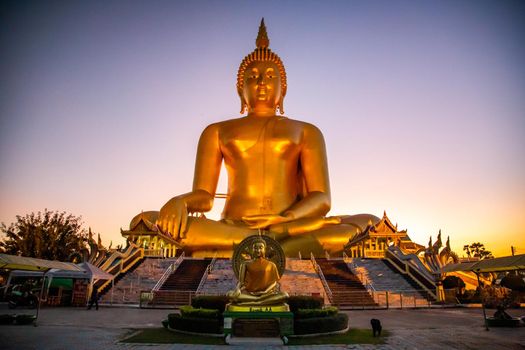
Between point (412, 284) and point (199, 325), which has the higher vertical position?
point (412, 284)

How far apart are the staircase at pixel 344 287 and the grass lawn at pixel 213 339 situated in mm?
5576

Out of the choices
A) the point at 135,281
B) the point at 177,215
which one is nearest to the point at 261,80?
the point at 177,215

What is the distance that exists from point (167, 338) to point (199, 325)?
0.62 meters

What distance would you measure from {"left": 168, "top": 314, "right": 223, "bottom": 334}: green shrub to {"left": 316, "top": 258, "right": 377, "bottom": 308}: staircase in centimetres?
621

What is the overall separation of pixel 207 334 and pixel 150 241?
551 inches

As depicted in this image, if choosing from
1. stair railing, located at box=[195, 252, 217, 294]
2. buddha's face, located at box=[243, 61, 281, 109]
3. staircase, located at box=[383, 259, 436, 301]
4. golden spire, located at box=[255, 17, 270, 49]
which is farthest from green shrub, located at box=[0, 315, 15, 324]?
golden spire, located at box=[255, 17, 270, 49]

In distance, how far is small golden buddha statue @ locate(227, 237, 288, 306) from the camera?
7176 mm

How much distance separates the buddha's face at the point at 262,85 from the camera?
62.6 ft

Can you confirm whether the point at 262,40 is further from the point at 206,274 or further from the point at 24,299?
the point at 24,299

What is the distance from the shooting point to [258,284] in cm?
746

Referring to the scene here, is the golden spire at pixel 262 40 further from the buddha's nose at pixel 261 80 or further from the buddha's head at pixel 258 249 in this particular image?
the buddha's head at pixel 258 249

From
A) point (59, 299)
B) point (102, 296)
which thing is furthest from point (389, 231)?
point (59, 299)

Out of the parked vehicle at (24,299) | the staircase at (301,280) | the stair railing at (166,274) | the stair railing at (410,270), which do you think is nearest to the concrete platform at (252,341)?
the staircase at (301,280)

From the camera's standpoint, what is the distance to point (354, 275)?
14.7 metres
